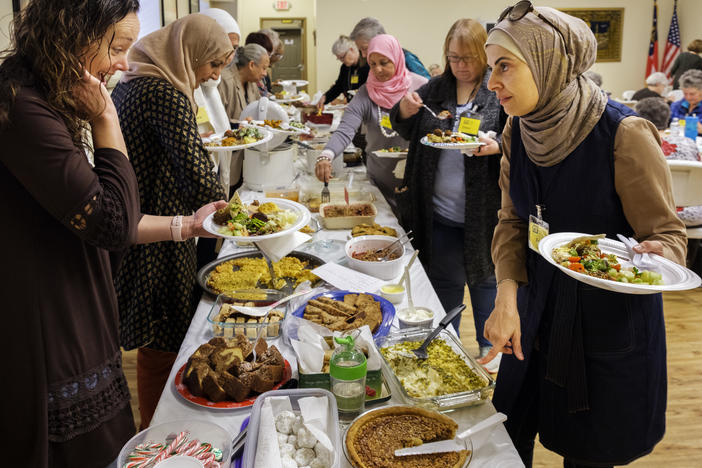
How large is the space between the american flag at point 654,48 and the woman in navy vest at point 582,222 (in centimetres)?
925

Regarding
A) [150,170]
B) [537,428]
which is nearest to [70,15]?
[150,170]

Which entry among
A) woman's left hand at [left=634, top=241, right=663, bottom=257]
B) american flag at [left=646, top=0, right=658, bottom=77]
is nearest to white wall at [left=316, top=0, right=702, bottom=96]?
american flag at [left=646, top=0, right=658, bottom=77]

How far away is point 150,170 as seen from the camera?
1746 millimetres

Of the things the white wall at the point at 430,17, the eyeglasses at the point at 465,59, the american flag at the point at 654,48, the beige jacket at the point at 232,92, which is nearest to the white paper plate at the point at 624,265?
the eyeglasses at the point at 465,59

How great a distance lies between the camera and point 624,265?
3.70 feet

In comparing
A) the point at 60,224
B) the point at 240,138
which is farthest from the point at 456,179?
→ the point at 60,224

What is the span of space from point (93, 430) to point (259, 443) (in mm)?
466

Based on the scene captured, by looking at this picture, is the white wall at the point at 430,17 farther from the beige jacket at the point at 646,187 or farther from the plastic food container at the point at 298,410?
the plastic food container at the point at 298,410

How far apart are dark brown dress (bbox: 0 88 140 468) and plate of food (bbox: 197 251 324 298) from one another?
59 centimetres

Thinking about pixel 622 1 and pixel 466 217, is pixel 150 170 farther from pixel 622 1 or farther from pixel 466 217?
pixel 622 1

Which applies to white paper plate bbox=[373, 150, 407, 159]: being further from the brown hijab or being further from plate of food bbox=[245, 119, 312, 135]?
the brown hijab

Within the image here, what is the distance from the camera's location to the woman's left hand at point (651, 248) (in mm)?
1082

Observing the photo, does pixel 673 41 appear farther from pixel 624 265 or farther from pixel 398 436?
pixel 398 436

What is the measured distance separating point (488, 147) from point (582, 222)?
0.91m
